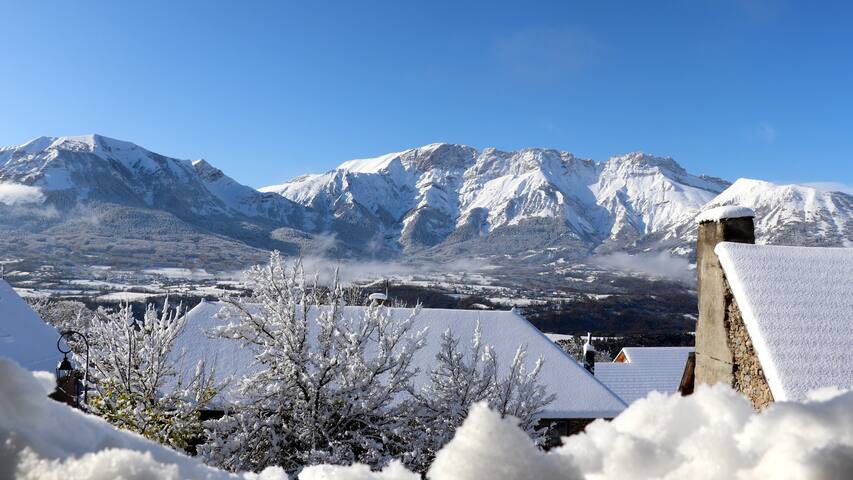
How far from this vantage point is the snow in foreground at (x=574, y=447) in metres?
0.69

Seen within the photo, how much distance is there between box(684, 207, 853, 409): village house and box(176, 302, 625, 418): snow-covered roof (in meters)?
9.25

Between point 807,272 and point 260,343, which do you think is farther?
point 260,343

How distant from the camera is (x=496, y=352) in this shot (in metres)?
19.5

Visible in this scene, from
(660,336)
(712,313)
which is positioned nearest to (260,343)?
(712,313)

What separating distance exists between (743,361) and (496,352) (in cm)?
1348

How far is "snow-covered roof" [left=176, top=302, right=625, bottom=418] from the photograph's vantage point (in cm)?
1781

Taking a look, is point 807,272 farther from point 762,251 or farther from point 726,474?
point 726,474

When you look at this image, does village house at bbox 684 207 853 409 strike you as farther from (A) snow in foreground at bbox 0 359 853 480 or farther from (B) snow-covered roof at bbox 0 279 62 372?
(B) snow-covered roof at bbox 0 279 62 372

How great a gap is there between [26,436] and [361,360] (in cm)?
1017

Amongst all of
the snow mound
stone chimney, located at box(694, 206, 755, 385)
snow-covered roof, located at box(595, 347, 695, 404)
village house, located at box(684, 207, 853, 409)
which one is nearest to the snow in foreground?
the snow mound

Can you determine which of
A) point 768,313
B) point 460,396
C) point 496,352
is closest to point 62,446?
point 768,313

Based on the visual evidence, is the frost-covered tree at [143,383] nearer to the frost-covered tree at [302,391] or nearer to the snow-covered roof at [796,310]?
the frost-covered tree at [302,391]

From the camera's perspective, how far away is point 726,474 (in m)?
0.75

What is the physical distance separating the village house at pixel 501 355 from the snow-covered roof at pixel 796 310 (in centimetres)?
1017
